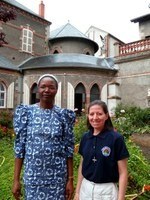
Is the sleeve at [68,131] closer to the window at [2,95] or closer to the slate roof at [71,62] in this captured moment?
the slate roof at [71,62]

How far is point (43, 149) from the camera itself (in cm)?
266

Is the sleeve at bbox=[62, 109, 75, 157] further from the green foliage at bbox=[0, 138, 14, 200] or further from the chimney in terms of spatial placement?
the chimney

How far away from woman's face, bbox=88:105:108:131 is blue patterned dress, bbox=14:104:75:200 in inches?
11.9

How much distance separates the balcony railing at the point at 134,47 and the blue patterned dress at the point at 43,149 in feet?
55.1

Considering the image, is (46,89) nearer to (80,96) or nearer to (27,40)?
(80,96)

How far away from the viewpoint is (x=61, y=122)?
9.18 ft

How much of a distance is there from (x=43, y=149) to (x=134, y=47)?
1765 centimetres

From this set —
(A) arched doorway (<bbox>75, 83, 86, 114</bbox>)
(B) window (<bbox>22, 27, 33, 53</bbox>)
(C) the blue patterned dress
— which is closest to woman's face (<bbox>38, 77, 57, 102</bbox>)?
(C) the blue patterned dress

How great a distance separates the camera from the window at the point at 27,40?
2389 centimetres

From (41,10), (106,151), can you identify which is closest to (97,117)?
(106,151)

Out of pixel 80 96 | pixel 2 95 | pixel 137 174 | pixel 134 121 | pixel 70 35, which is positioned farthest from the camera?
pixel 70 35

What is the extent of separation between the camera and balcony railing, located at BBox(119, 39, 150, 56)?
18391 millimetres

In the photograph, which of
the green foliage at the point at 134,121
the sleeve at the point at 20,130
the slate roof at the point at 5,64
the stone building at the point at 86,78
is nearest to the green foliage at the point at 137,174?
the sleeve at the point at 20,130

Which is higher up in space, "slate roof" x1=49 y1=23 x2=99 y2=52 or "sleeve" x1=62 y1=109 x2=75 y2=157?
"slate roof" x1=49 y1=23 x2=99 y2=52
